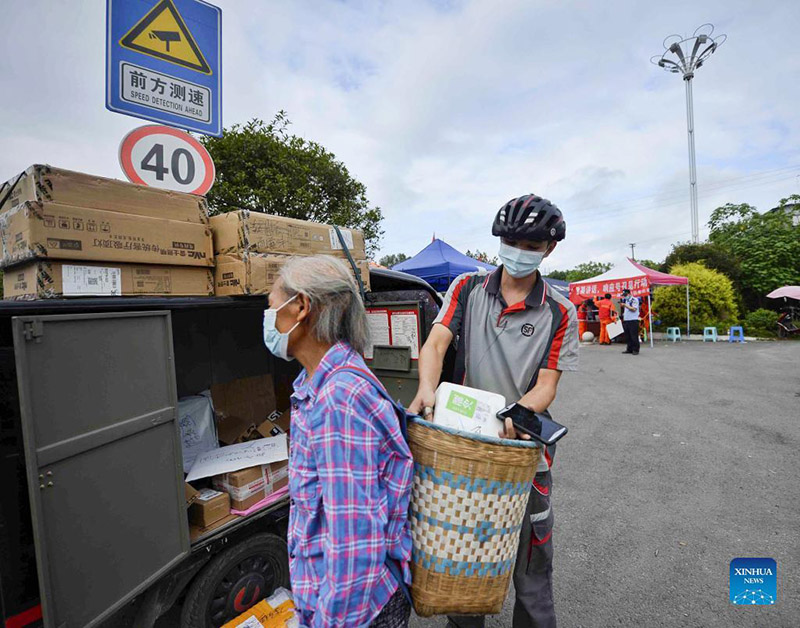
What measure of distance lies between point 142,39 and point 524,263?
9.21 feet

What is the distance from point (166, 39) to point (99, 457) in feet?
8.86

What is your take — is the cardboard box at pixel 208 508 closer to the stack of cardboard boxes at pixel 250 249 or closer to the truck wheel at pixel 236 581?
the truck wheel at pixel 236 581

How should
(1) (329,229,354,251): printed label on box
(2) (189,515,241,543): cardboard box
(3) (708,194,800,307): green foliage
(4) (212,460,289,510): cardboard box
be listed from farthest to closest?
(3) (708,194,800,307): green foliage → (1) (329,229,354,251): printed label on box → (4) (212,460,289,510): cardboard box → (2) (189,515,241,543): cardboard box

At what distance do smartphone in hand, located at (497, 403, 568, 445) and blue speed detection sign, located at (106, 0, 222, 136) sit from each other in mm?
2890

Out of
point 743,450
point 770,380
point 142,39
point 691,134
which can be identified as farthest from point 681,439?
point 691,134

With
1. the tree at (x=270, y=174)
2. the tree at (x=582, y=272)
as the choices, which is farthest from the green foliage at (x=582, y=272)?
the tree at (x=270, y=174)

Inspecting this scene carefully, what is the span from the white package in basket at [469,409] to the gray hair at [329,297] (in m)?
0.35

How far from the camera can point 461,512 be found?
1.21 metres

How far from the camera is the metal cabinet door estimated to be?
Result: 1.38 metres

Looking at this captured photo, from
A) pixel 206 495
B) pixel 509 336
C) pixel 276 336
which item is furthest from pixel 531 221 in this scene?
pixel 206 495

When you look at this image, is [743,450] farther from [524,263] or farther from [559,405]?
[524,263]

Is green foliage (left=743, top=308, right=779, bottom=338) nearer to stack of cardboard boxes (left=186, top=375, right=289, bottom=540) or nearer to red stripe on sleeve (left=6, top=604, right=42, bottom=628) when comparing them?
stack of cardboard boxes (left=186, top=375, right=289, bottom=540)

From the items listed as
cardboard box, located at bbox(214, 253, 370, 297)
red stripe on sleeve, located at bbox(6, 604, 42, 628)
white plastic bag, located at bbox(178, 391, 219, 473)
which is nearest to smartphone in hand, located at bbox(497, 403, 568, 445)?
cardboard box, located at bbox(214, 253, 370, 297)

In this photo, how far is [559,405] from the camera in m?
6.70
